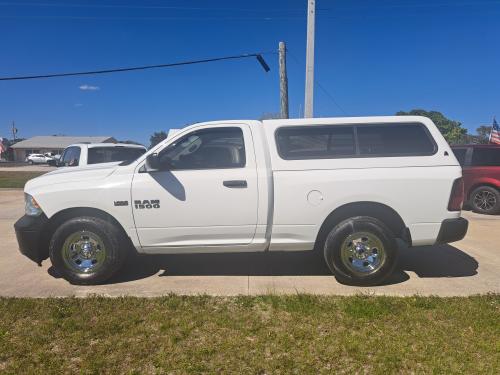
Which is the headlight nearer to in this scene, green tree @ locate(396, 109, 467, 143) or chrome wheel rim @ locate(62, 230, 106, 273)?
chrome wheel rim @ locate(62, 230, 106, 273)

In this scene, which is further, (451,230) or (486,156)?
(486,156)

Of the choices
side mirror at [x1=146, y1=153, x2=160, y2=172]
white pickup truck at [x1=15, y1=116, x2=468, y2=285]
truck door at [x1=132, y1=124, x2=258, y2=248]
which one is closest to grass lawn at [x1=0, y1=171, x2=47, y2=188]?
white pickup truck at [x1=15, y1=116, x2=468, y2=285]

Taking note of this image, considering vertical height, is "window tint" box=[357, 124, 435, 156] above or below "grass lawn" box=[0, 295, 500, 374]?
above

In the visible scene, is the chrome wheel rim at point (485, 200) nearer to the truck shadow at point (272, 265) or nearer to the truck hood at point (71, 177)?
the truck shadow at point (272, 265)

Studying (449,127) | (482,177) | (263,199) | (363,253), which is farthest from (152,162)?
(449,127)

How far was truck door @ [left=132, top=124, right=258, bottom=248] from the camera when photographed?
4457 millimetres

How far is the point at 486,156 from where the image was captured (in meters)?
9.88

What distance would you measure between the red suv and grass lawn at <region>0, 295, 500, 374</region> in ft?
20.9

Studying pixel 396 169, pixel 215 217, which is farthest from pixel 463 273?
pixel 215 217

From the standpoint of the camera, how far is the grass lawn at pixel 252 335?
2980 mm

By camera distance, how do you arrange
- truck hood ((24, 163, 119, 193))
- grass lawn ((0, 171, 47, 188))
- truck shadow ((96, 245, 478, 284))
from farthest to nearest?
grass lawn ((0, 171, 47, 188))
truck shadow ((96, 245, 478, 284))
truck hood ((24, 163, 119, 193))

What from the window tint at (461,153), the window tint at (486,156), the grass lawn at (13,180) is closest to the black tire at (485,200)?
the window tint at (486,156)

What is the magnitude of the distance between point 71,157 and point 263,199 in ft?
22.3

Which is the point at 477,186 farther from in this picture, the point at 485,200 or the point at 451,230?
the point at 451,230
